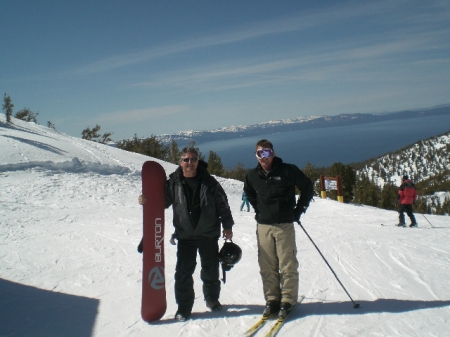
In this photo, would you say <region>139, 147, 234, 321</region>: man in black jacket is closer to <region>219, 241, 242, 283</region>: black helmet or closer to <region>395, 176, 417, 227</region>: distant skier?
<region>219, 241, 242, 283</region>: black helmet

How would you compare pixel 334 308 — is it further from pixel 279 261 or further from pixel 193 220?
pixel 193 220

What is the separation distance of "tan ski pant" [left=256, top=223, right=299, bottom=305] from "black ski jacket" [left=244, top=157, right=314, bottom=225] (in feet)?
0.39

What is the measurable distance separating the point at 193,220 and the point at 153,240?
1.94 ft

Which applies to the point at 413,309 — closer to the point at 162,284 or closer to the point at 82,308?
the point at 162,284

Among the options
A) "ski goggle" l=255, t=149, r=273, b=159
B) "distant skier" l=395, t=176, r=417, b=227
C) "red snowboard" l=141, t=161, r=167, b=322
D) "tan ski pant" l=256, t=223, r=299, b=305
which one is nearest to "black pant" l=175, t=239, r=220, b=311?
"red snowboard" l=141, t=161, r=167, b=322

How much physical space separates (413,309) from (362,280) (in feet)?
3.95

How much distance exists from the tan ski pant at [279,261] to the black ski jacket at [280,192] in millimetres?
118

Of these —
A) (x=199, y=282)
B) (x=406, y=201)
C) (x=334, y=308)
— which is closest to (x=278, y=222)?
(x=334, y=308)

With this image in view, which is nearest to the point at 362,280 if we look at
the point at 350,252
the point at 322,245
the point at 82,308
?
the point at 350,252

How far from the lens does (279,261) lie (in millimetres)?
3967

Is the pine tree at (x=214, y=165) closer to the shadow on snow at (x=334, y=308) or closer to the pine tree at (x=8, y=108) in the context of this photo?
the pine tree at (x=8, y=108)

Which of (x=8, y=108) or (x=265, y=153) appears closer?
(x=265, y=153)

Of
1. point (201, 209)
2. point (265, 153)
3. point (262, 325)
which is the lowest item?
point (262, 325)

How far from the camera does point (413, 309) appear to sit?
4102 millimetres
